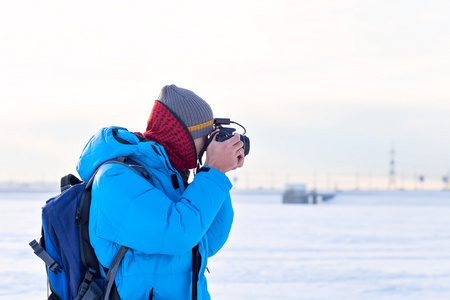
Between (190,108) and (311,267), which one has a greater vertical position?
(190,108)

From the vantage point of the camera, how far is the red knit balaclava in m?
1.38

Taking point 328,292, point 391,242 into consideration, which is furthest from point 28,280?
point 391,242

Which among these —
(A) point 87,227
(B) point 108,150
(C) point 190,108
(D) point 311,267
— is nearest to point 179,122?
(C) point 190,108

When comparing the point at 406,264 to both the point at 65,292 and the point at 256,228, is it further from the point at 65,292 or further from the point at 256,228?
the point at 65,292

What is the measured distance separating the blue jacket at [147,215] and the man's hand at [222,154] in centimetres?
4

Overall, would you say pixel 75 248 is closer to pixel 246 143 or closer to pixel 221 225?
pixel 221 225

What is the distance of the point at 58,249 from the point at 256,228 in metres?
10.8

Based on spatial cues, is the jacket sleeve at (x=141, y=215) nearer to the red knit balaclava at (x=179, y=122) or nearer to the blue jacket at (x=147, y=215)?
the blue jacket at (x=147, y=215)

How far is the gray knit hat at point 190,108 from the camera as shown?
138cm

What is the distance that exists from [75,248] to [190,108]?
0.48m

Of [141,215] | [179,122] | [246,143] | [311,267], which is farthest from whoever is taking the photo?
[311,267]

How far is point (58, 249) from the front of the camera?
4.36ft

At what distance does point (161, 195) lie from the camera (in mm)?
1258

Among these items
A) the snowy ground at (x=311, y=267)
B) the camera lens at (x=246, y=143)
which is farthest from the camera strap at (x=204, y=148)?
the snowy ground at (x=311, y=267)
